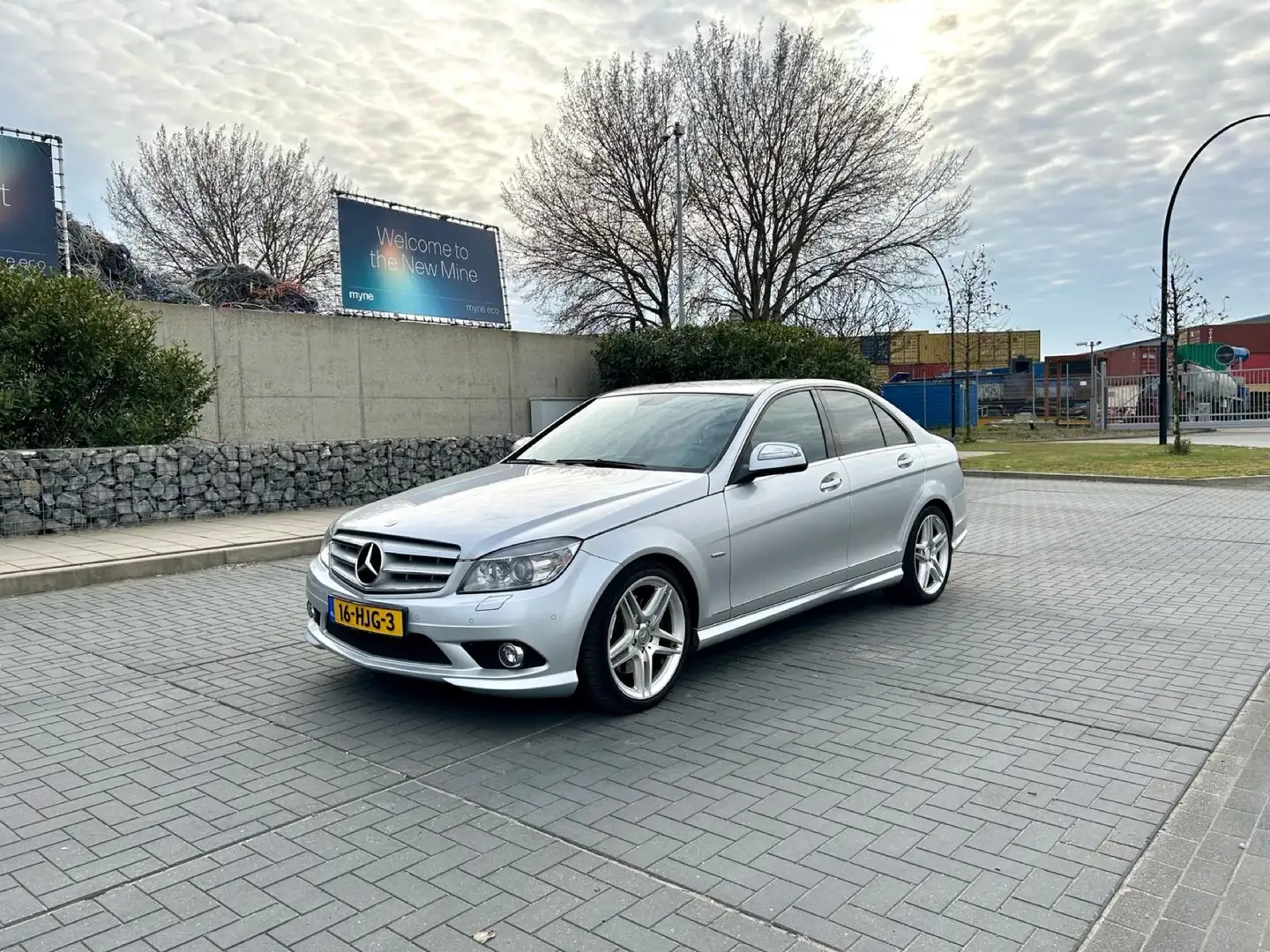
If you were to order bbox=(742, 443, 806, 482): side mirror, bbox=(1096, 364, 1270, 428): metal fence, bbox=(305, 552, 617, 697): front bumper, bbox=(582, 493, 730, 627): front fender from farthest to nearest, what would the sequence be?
bbox=(1096, 364, 1270, 428): metal fence
bbox=(742, 443, 806, 482): side mirror
bbox=(582, 493, 730, 627): front fender
bbox=(305, 552, 617, 697): front bumper

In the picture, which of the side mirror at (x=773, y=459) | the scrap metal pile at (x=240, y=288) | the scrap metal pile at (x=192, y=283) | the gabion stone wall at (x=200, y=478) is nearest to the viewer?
the side mirror at (x=773, y=459)

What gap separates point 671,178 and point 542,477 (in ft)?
88.7

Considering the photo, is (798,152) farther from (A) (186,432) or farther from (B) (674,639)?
(B) (674,639)

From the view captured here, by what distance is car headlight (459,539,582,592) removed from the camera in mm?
4207

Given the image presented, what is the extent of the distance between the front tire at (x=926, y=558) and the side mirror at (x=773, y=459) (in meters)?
1.85

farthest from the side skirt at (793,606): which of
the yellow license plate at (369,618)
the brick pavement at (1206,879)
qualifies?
the brick pavement at (1206,879)

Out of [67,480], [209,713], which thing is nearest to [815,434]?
[209,713]

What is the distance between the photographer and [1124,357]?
149 ft

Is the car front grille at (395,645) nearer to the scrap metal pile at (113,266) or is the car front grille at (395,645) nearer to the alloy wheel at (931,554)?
the alloy wheel at (931,554)

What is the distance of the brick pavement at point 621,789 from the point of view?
9.28 feet

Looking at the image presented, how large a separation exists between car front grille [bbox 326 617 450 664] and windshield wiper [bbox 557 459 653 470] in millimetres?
1584

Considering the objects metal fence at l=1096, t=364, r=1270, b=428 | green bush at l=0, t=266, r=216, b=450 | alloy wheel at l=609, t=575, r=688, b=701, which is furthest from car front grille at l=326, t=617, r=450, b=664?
metal fence at l=1096, t=364, r=1270, b=428

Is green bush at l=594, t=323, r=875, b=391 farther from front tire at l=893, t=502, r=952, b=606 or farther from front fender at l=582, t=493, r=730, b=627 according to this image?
front fender at l=582, t=493, r=730, b=627

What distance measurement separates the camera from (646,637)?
4602 millimetres
